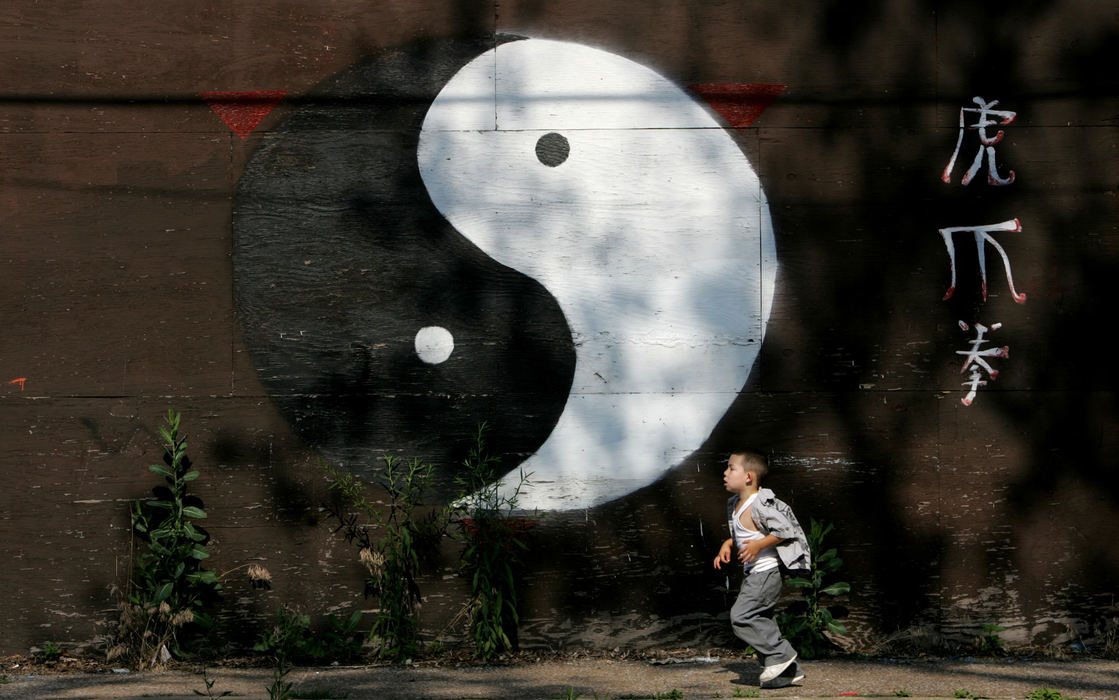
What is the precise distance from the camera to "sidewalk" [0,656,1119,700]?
5.06 m

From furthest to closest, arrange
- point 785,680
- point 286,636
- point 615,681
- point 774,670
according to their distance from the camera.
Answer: point 286,636 < point 615,681 < point 785,680 < point 774,670

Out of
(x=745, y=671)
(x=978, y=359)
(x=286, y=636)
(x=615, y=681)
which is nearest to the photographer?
(x=615, y=681)

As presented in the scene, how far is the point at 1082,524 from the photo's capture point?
19.2 feet

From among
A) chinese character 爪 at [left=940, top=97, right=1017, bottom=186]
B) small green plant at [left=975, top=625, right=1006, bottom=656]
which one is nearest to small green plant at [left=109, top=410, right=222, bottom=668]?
small green plant at [left=975, top=625, right=1006, bottom=656]

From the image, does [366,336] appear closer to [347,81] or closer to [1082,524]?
[347,81]

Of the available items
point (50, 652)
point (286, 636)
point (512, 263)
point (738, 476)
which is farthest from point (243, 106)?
point (738, 476)

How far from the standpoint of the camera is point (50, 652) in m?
Result: 5.79

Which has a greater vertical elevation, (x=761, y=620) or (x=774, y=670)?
(x=761, y=620)

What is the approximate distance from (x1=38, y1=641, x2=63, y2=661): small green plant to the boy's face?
13.2 ft

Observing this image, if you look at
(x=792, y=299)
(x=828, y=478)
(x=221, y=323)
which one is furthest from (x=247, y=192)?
(x=828, y=478)

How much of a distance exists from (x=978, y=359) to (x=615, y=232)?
231 centimetres

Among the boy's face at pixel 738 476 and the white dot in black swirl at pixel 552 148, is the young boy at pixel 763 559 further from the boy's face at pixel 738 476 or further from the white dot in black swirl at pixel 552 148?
the white dot in black swirl at pixel 552 148

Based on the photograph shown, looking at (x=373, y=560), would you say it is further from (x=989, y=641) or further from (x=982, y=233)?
(x=982, y=233)

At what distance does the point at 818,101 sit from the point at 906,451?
2176 mm
